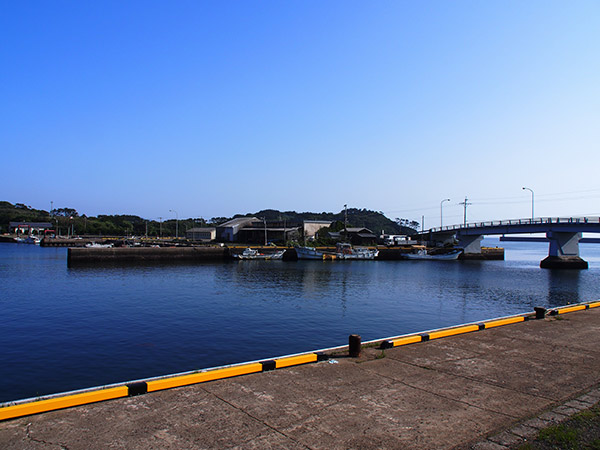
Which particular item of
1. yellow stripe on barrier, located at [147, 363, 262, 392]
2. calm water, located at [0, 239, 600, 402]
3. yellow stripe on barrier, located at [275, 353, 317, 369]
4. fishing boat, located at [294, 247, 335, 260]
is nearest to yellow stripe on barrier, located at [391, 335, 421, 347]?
yellow stripe on barrier, located at [275, 353, 317, 369]

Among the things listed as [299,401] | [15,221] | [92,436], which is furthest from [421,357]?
[15,221]

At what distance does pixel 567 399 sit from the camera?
9.02 meters

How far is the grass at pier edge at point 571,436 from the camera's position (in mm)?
6738

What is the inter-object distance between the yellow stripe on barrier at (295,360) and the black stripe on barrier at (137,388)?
10.9ft

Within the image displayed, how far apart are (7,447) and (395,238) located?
127572mm

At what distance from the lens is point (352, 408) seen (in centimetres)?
848

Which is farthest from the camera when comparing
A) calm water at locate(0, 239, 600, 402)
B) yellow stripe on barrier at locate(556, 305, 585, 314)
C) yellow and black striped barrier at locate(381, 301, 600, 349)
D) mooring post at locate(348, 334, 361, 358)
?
yellow stripe on barrier at locate(556, 305, 585, 314)

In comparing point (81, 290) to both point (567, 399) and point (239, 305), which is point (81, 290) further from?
point (567, 399)

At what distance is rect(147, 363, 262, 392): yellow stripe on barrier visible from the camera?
30.3 feet

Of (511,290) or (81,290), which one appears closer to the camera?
(81,290)

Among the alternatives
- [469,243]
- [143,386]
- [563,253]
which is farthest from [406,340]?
[469,243]

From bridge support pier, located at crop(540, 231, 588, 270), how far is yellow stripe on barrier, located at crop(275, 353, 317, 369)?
8626cm

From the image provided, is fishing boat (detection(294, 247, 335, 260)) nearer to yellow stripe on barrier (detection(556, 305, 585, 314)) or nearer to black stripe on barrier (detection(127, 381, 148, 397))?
yellow stripe on barrier (detection(556, 305, 585, 314))

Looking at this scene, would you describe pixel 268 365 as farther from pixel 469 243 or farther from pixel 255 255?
pixel 469 243
